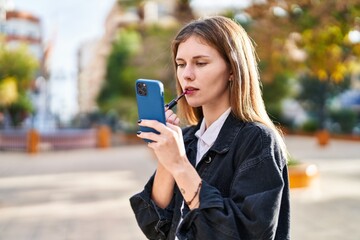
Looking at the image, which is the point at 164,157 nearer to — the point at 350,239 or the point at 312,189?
the point at 350,239

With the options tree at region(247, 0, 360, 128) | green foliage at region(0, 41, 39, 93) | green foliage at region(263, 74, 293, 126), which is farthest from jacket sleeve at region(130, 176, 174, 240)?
green foliage at region(263, 74, 293, 126)

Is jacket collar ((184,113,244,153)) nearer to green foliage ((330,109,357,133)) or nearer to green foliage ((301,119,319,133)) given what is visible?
green foliage ((330,109,357,133))

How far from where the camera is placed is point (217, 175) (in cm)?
164

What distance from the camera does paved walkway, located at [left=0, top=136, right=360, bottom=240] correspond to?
20.1 feet

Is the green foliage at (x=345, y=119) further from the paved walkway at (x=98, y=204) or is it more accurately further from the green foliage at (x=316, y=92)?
the paved walkway at (x=98, y=204)

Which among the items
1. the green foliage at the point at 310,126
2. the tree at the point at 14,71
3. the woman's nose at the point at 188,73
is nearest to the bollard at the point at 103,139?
the tree at the point at 14,71

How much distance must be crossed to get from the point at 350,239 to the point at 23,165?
36.4 feet

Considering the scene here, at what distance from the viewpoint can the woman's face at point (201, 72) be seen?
5.50 ft

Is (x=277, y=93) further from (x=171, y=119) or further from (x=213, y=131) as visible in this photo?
(x=171, y=119)

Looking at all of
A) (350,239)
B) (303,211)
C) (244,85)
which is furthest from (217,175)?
(303,211)

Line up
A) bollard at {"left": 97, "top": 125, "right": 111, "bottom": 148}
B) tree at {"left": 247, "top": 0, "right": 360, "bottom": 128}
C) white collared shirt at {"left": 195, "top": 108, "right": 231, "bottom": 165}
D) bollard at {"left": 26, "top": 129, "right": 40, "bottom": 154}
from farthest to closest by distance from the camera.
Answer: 1. bollard at {"left": 97, "top": 125, "right": 111, "bottom": 148}
2. bollard at {"left": 26, "top": 129, "right": 40, "bottom": 154}
3. tree at {"left": 247, "top": 0, "right": 360, "bottom": 128}
4. white collared shirt at {"left": 195, "top": 108, "right": 231, "bottom": 165}

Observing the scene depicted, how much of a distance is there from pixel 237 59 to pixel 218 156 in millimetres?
304

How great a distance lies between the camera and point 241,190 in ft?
5.08

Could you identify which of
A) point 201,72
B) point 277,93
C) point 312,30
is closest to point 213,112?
point 201,72
